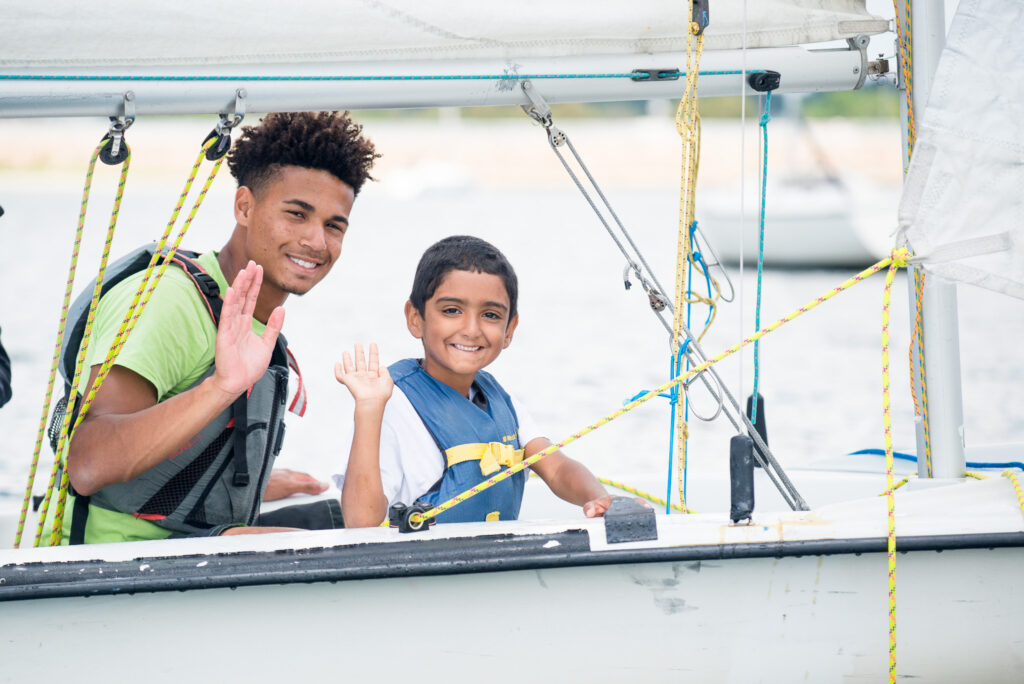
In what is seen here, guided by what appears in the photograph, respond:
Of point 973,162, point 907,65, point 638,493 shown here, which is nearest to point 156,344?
point 638,493

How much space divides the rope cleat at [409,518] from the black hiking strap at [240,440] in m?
0.45

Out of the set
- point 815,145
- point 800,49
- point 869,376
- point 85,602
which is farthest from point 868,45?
point 815,145

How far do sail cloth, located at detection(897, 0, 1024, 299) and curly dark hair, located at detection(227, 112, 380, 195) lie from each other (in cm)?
119

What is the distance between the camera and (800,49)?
2.44m

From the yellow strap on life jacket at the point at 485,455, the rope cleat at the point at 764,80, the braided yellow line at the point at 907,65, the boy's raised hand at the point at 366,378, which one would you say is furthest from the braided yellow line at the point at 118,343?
the braided yellow line at the point at 907,65

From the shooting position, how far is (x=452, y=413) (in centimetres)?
A: 214

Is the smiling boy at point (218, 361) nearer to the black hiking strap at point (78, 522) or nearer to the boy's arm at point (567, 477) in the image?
the black hiking strap at point (78, 522)

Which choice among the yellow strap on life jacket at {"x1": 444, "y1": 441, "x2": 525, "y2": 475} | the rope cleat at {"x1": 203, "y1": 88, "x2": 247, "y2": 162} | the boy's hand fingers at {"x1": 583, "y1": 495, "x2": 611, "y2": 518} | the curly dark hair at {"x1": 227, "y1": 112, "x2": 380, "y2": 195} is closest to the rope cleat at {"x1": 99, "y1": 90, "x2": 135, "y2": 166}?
the rope cleat at {"x1": 203, "y1": 88, "x2": 247, "y2": 162}

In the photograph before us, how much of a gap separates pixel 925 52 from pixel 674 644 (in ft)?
4.29

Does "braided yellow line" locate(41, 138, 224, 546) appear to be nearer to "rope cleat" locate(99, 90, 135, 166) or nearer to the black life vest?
the black life vest

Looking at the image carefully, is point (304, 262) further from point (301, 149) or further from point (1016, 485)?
point (1016, 485)

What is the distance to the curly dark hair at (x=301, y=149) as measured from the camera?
7.79 ft

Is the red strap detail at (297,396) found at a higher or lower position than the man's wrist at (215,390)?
higher

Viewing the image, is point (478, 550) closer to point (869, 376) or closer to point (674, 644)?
point (674, 644)
